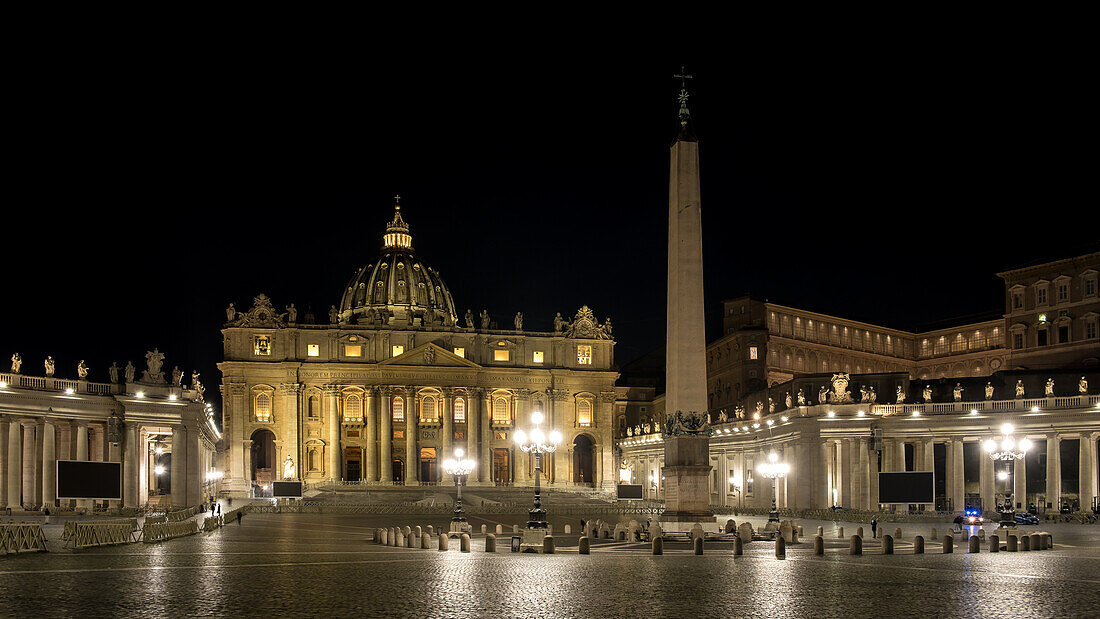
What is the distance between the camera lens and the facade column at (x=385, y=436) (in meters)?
125

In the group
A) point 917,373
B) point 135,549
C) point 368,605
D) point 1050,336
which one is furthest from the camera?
point 917,373

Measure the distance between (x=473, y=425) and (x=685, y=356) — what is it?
3604 inches

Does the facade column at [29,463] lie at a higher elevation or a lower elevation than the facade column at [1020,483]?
higher

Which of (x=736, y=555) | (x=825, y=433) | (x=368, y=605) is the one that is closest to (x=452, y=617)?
(x=368, y=605)

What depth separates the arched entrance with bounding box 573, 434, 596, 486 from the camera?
138 m

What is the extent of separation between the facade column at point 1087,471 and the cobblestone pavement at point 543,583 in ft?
101

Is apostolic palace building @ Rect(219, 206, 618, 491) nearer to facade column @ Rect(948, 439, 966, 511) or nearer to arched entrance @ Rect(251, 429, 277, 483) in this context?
arched entrance @ Rect(251, 429, 277, 483)

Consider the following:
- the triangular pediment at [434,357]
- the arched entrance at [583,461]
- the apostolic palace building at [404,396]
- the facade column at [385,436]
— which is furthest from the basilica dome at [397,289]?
the arched entrance at [583,461]

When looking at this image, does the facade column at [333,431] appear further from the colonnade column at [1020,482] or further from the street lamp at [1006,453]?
the colonnade column at [1020,482]

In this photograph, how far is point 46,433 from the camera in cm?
6419

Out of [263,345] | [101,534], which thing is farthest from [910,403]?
[263,345]

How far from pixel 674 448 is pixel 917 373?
3508 inches

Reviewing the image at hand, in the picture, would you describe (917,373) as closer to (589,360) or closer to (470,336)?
(589,360)

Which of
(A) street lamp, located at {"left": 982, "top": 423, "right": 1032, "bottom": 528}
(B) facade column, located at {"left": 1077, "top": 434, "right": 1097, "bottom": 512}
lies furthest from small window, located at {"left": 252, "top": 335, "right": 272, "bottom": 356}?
(B) facade column, located at {"left": 1077, "top": 434, "right": 1097, "bottom": 512}
